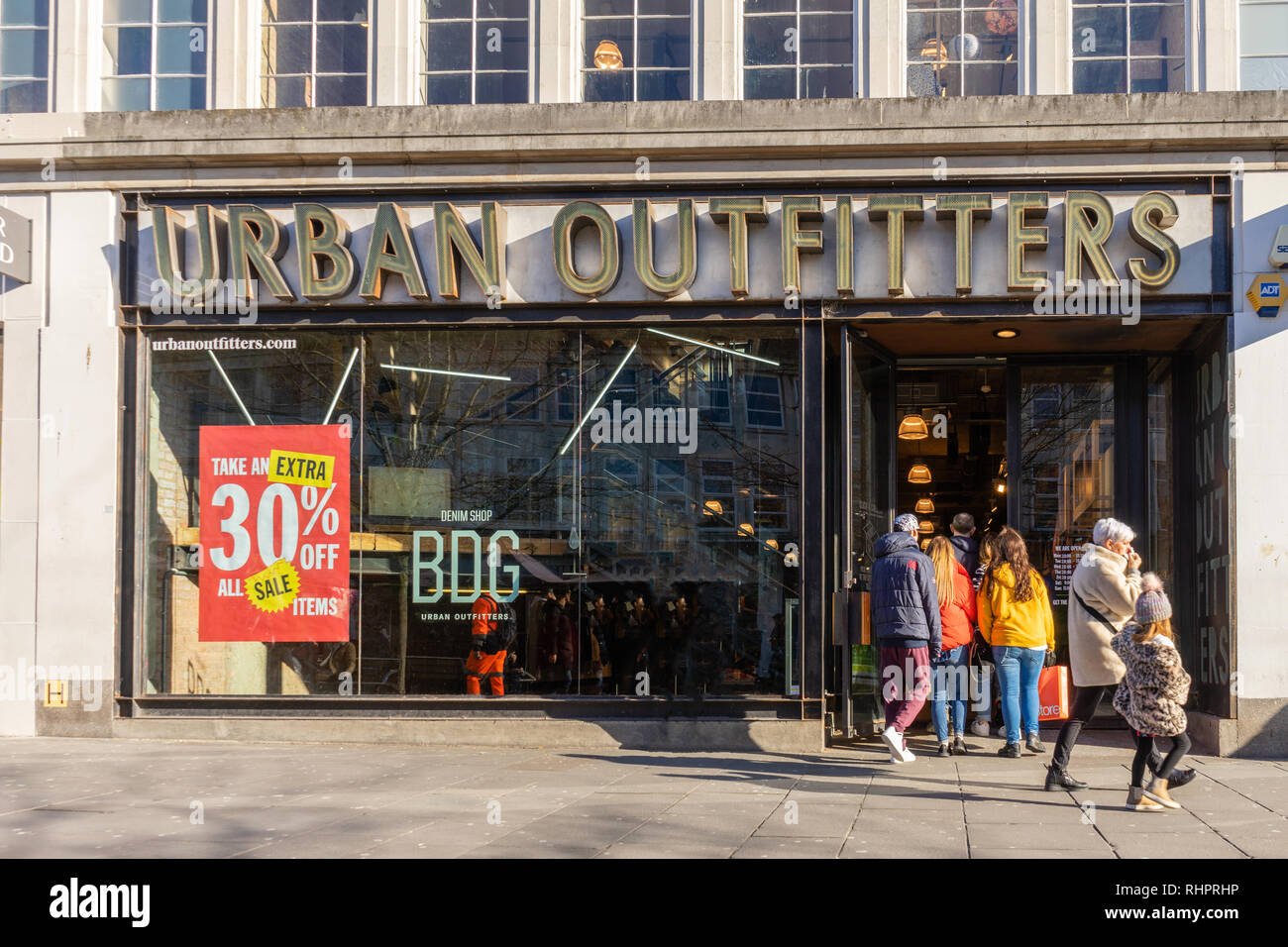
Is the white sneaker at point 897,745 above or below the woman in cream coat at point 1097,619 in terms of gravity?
below

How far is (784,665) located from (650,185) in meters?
4.26

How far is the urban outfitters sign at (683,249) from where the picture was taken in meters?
11.4

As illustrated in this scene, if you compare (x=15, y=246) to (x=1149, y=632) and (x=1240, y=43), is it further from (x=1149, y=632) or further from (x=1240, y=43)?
(x=1240, y=43)

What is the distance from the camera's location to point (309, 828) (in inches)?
298

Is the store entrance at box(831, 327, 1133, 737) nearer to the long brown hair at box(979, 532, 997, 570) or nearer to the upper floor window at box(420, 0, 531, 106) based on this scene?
the long brown hair at box(979, 532, 997, 570)

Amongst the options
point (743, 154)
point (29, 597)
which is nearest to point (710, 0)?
point (743, 154)

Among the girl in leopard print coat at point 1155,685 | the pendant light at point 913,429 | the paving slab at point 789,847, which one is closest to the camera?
the paving slab at point 789,847

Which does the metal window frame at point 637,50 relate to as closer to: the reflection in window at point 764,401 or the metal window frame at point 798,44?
the metal window frame at point 798,44

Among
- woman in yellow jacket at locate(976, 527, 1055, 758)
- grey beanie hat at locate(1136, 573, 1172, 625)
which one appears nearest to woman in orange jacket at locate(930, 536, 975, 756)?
woman in yellow jacket at locate(976, 527, 1055, 758)

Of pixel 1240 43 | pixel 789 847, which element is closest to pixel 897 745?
pixel 789 847

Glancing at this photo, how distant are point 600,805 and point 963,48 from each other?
7.51m

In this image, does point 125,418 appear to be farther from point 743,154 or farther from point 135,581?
point 743,154

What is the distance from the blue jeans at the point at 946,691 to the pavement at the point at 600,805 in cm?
27

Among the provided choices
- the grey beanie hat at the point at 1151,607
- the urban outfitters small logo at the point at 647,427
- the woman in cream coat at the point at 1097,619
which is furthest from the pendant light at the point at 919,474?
the grey beanie hat at the point at 1151,607
